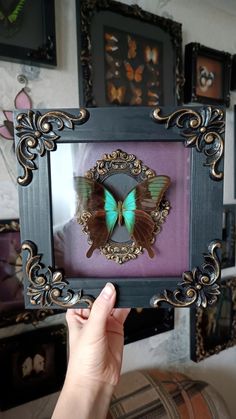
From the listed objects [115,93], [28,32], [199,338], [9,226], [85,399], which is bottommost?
[199,338]

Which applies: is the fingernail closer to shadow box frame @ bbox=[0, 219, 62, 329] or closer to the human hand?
the human hand

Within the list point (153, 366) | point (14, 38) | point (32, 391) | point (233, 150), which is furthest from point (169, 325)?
point (14, 38)

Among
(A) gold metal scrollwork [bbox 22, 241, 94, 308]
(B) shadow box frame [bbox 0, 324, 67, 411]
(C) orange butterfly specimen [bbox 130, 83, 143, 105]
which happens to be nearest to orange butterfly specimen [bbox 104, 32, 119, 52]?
Answer: (C) orange butterfly specimen [bbox 130, 83, 143, 105]

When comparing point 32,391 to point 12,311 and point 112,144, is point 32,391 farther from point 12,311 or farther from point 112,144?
point 112,144

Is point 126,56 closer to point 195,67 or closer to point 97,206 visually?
point 195,67

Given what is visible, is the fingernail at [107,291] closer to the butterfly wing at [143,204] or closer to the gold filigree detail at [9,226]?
the butterfly wing at [143,204]

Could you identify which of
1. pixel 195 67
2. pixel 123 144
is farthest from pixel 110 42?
pixel 123 144

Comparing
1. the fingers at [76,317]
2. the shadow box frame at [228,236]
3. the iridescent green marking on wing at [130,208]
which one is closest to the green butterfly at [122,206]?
the iridescent green marking on wing at [130,208]
